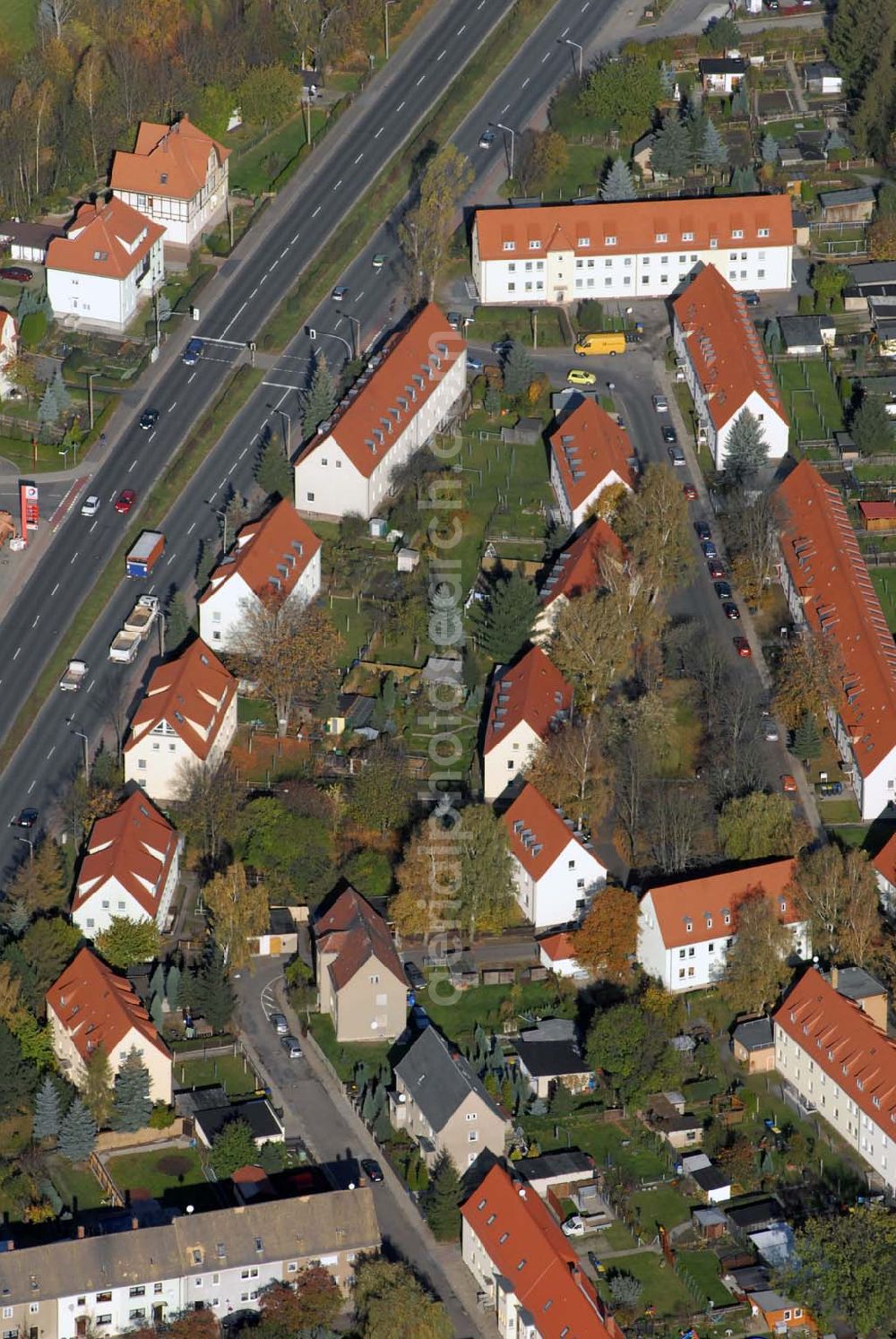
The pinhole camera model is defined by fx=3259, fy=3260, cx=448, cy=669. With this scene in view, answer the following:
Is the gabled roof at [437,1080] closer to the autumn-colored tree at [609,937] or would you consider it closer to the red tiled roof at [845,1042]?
the autumn-colored tree at [609,937]

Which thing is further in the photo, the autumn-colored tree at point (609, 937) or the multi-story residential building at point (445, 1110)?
the autumn-colored tree at point (609, 937)

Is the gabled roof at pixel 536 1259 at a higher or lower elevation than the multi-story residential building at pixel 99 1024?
lower

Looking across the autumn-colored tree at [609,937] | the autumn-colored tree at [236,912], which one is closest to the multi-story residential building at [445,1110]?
the autumn-colored tree at [609,937]

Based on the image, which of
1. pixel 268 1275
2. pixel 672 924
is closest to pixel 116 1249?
pixel 268 1275

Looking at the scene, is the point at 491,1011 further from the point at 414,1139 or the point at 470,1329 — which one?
the point at 470,1329

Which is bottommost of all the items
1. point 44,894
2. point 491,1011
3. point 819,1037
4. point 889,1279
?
point 889,1279

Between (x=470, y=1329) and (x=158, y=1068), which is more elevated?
(x=158, y=1068)

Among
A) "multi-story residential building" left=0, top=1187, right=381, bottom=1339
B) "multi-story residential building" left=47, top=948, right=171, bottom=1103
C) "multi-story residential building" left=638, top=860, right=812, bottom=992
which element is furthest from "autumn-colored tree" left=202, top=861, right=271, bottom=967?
"multi-story residential building" left=638, top=860, right=812, bottom=992

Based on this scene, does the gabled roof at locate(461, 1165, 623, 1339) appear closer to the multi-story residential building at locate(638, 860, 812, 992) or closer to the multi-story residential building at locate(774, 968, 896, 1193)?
the multi-story residential building at locate(774, 968, 896, 1193)
